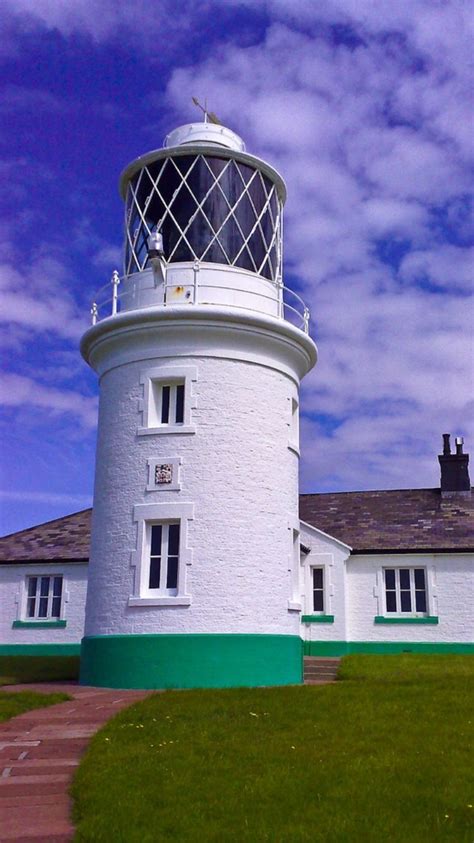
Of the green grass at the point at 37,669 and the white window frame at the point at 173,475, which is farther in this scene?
the green grass at the point at 37,669

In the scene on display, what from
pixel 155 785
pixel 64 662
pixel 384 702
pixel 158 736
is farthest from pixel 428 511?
pixel 155 785

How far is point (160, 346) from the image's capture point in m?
16.9

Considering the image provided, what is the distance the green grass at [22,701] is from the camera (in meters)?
12.2

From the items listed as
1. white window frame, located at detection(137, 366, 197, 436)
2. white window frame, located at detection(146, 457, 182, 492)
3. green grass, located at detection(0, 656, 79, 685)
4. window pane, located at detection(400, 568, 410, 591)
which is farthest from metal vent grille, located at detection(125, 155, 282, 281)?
window pane, located at detection(400, 568, 410, 591)

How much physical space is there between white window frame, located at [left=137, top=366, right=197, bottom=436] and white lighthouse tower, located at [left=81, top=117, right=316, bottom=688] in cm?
3

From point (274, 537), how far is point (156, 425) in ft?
10.3

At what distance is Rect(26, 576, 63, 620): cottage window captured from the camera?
27000mm

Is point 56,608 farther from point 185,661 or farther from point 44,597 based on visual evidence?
point 185,661

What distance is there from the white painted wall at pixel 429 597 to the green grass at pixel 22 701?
13.9 metres

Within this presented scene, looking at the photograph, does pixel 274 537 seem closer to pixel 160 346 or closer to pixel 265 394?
pixel 265 394

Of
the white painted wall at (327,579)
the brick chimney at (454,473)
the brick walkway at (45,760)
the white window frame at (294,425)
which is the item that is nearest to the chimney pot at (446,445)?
the brick chimney at (454,473)

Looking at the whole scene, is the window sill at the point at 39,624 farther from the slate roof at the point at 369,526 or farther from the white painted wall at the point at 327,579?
the white painted wall at the point at 327,579

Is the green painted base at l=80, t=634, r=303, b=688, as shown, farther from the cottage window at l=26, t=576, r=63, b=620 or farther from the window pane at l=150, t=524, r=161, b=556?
the cottage window at l=26, t=576, r=63, b=620

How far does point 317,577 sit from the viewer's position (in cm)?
2670
